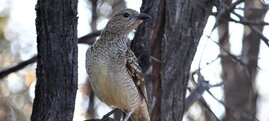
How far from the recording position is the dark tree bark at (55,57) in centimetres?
543

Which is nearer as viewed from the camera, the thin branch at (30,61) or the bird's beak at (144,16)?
the bird's beak at (144,16)

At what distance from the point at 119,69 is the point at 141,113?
0.75 m

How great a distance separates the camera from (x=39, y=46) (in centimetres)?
546

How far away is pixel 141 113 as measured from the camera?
7281 mm

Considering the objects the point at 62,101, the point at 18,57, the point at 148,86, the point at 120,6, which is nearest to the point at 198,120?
the point at 120,6

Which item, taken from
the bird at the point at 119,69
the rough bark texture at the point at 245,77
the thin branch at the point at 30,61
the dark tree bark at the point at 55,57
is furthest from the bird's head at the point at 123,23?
the rough bark texture at the point at 245,77

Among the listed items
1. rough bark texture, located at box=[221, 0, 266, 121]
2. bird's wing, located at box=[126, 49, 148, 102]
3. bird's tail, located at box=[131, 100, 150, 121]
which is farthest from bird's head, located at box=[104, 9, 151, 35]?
rough bark texture, located at box=[221, 0, 266, 121]

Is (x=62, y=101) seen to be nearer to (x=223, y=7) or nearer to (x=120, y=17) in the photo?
(x=120, y=17)

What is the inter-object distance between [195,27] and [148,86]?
761mm

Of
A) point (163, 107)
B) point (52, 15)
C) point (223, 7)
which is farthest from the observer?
point (223, 7)

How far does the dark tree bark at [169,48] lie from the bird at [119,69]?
14cm

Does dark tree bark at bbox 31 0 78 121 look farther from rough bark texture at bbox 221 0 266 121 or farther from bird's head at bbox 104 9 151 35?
rough bark texture at bbox 221 0 266 121

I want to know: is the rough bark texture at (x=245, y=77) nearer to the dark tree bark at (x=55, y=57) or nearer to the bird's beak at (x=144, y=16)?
the bird's beak at (x=144, y=16)

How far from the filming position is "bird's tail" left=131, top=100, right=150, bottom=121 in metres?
7.16
